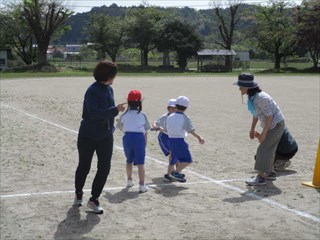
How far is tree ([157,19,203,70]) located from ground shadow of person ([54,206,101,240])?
6206 cm

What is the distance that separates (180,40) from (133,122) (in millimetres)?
62342

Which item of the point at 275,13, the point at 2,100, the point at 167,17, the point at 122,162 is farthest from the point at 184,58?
the point at 122,162

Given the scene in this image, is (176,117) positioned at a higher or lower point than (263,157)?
higher

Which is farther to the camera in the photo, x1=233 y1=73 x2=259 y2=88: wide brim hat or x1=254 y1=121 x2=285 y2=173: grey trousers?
x1=254 y1=121 x2=285 y2=173: grey trousers

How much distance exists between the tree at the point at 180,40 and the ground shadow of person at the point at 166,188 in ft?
198

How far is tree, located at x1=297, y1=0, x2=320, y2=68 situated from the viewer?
2329 inches

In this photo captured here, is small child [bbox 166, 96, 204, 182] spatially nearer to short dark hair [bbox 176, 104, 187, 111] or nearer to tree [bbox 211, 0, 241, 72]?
short dark hair [bbox 176, 104, 187, 111]

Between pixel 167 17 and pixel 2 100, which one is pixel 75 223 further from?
pixel 167 17

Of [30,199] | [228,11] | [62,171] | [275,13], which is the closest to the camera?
[30,199]

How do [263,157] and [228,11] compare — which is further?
[228,11]

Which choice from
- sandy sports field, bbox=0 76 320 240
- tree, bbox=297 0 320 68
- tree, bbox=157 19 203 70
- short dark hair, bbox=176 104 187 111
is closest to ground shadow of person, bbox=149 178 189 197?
sandy sports field, bbox=0 76 320 240

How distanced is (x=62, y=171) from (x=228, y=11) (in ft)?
245

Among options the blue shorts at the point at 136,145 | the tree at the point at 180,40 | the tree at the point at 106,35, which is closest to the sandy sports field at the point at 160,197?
the blue shorts at the point at 136,145

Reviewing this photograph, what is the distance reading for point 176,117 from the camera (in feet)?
25.1
